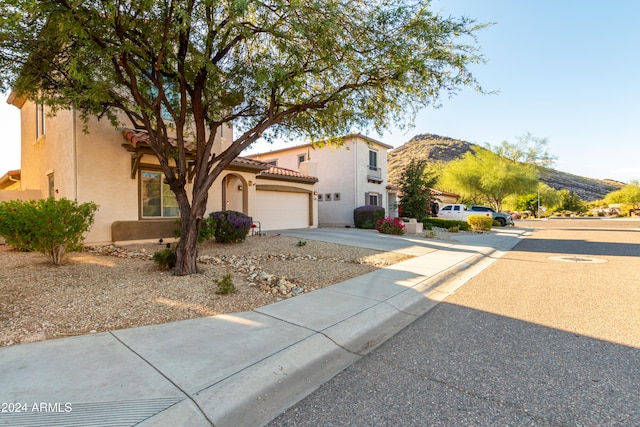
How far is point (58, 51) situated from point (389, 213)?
78.5ft

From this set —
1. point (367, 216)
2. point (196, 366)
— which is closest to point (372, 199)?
point (367, 216)

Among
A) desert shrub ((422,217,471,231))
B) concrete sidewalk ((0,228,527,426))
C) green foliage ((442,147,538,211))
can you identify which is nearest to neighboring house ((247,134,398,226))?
desert shrub ((422,217,471,231))

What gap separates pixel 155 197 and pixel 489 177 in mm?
31914

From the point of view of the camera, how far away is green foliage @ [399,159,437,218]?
20.4 meters

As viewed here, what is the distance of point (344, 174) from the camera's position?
2236 cm

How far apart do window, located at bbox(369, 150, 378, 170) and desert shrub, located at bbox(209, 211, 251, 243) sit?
14.7m

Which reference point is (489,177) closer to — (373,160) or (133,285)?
(373,160)

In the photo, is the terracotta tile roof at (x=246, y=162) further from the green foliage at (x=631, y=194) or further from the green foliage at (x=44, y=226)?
the green foliage at (x=631, y=194)

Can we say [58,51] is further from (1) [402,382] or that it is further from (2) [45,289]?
(1) [402,382]

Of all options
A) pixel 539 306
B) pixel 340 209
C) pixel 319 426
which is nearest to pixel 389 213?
pixel 340 209

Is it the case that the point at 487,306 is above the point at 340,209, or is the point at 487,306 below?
below

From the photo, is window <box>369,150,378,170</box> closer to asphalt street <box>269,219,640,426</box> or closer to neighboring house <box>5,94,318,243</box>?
neighboring house <box>5,94,318,243</box>

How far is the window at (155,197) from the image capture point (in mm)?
10805

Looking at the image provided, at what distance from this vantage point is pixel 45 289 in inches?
204
